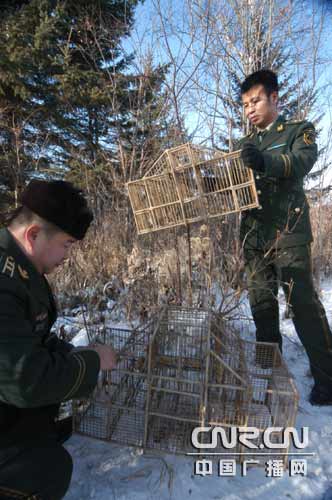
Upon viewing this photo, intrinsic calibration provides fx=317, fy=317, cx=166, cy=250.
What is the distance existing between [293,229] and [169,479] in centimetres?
158

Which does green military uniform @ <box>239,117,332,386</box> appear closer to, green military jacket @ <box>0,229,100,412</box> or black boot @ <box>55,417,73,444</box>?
green military jacket @ <box>0,229,100,412</box>

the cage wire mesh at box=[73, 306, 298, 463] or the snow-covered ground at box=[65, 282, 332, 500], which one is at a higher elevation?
the cage wire mesh at box=[73, 306, 298, 463]

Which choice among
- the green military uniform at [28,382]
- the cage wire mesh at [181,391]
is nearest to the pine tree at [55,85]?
the cage wire mesh at [181,391]

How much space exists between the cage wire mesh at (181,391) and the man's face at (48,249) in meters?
0.58

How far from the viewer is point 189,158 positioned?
1986mm

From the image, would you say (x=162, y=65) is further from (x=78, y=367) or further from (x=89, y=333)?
(x=78, y=367)

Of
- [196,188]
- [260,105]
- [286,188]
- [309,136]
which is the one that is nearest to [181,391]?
[196,188]

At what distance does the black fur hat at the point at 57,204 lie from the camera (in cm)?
127

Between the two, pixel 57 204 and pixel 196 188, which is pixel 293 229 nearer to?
pixel 196 188

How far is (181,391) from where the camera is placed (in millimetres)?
1469

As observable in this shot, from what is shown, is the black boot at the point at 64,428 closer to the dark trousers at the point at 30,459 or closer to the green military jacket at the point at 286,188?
the dark trousers at the point at 30,459

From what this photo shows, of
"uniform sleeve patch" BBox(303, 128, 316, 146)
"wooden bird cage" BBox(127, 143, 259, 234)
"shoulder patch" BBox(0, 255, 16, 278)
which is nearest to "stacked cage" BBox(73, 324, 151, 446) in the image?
"shoulder patch" BBox(0, 255, 16, 278)

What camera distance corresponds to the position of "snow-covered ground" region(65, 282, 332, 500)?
4.75ft

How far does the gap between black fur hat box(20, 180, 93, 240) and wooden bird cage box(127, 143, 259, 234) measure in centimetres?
86
